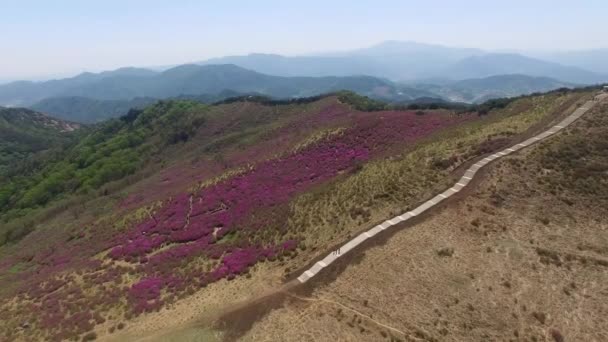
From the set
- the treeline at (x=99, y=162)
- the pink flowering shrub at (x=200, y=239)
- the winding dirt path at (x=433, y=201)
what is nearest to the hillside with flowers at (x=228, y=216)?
the pink flowering shrub at (x=200, y=239)

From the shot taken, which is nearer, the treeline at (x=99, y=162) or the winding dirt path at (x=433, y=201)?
the winding dirt path at (x=433, y=201)

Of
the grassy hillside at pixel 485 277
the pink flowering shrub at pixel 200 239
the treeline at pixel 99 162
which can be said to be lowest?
the treeline at pixel 99 162

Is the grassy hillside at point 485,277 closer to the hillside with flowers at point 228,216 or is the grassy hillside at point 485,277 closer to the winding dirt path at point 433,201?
the winding dirt path at point 433,201

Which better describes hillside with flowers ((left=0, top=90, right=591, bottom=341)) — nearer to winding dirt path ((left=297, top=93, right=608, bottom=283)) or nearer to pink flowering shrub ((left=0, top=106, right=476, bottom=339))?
pink flowering shrub ((left=0, top=106, right=476, bottom=339))

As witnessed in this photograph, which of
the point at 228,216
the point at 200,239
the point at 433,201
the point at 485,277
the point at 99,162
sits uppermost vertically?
the point at 433,201

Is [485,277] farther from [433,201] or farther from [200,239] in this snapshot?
[200,239]

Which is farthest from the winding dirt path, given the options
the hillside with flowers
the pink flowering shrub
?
the pink flowering shrub

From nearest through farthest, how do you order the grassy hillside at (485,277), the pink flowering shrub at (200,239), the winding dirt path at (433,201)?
the grassy hillside at (485,277), the winding dirt path at (433,201), the pink flowering shrub at (200,239)

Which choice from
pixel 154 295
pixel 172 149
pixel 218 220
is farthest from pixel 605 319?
pixel 172 149

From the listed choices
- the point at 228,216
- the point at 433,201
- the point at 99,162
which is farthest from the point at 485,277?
the point at 99,162
